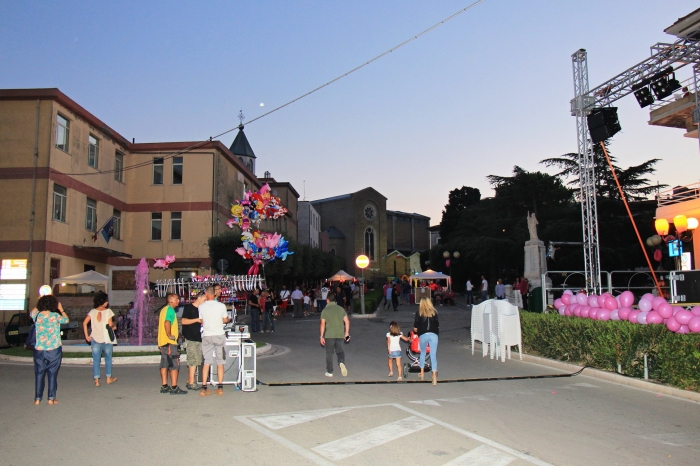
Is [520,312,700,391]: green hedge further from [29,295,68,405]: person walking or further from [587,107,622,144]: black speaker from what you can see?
[29,295,68,405]: person walking

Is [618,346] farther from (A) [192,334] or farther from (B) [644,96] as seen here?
(B) [644,96]

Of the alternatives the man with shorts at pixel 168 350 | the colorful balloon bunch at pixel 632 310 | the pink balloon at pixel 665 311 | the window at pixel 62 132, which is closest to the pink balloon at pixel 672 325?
the colorful balloon bunch at pixel 632 310

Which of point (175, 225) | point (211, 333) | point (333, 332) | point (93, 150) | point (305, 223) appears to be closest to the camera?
point (211, 333)

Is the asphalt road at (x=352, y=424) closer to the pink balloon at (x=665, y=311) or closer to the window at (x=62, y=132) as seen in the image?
the pink balloon at (x=665, y=311)

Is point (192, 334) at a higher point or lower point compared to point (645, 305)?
lower

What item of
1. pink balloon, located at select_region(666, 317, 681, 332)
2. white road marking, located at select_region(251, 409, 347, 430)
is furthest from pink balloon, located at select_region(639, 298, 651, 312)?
white road marking, located at select_region(251, 409, 347, 430)

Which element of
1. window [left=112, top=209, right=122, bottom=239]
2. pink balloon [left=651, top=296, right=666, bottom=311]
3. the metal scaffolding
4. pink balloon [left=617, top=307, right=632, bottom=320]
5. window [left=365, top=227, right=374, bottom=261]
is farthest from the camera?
window [left=365, top=227, right=374, bottom=261]

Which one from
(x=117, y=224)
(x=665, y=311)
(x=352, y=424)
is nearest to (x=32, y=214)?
(x=117, y=224)

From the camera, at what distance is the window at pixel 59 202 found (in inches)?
980

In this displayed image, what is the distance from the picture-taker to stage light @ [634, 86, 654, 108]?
62.5ft

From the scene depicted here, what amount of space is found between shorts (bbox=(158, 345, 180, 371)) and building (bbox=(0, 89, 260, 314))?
16721 mm

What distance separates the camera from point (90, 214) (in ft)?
93.2

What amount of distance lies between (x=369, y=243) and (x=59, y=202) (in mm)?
57994

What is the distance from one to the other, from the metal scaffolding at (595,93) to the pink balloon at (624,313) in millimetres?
6156
